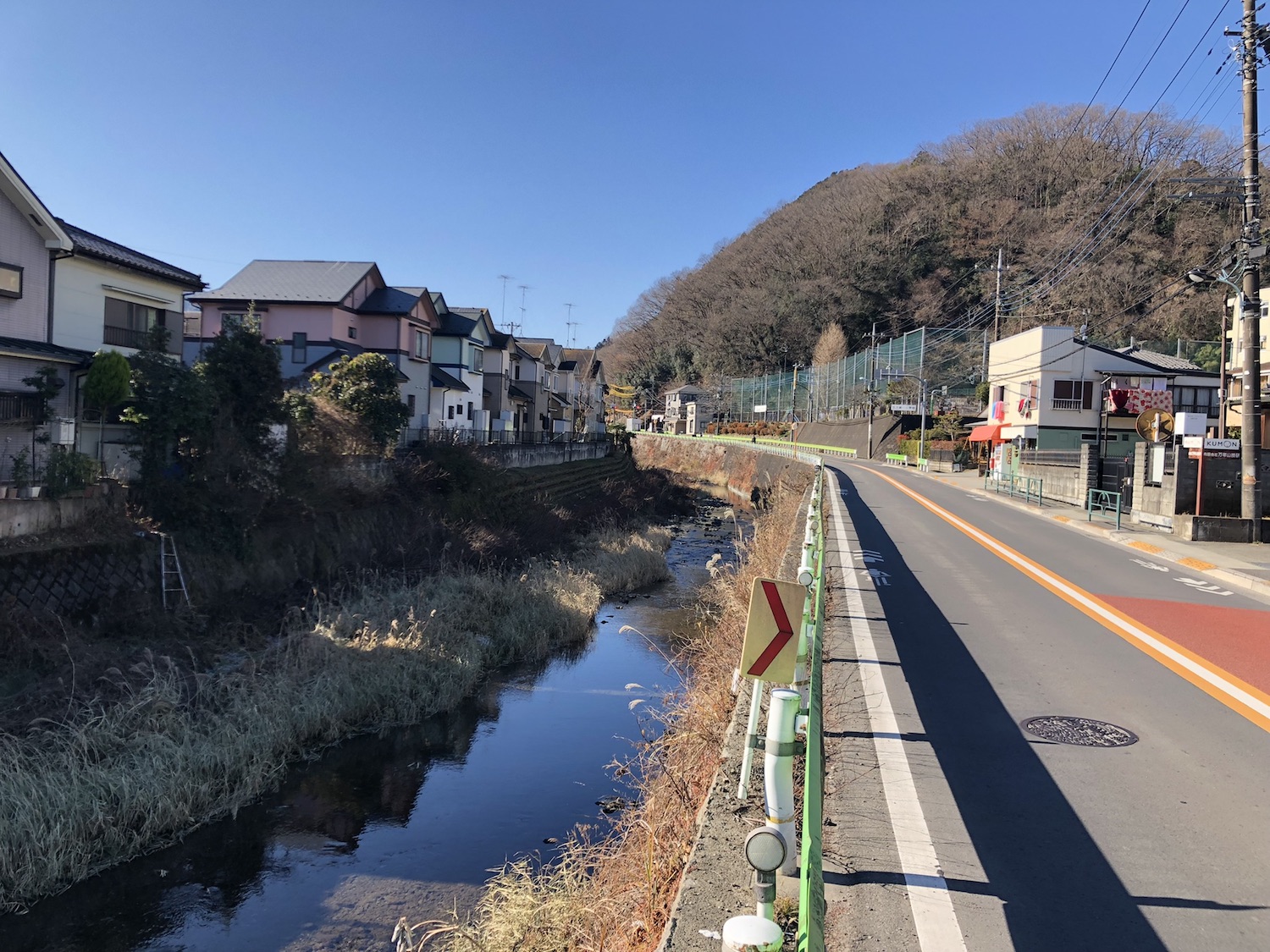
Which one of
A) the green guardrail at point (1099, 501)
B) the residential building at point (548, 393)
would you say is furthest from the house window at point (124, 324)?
the residential building at point (548, 393)

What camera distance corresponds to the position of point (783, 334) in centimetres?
10350

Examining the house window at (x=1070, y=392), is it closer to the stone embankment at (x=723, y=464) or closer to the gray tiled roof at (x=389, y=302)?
the stone embankment at (x=723, y=464)

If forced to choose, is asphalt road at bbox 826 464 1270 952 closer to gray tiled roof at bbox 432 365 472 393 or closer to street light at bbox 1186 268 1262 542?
street light at bbox 1186 268 1262 542

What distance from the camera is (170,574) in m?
14.8

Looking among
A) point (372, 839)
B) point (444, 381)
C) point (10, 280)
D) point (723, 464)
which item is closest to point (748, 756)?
point (372, 839)

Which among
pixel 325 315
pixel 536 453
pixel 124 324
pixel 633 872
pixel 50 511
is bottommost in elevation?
pixel 633 872

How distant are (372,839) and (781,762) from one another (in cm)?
702

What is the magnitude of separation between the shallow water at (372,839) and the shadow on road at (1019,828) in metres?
4.00

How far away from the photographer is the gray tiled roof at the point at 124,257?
1877cm

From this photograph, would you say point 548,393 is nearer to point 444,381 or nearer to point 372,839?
point 444,381

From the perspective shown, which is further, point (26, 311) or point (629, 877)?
point (26, 311)

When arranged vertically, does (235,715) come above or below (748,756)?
below

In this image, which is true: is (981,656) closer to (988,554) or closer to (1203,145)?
(988,554)

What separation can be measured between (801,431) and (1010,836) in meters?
82.9
